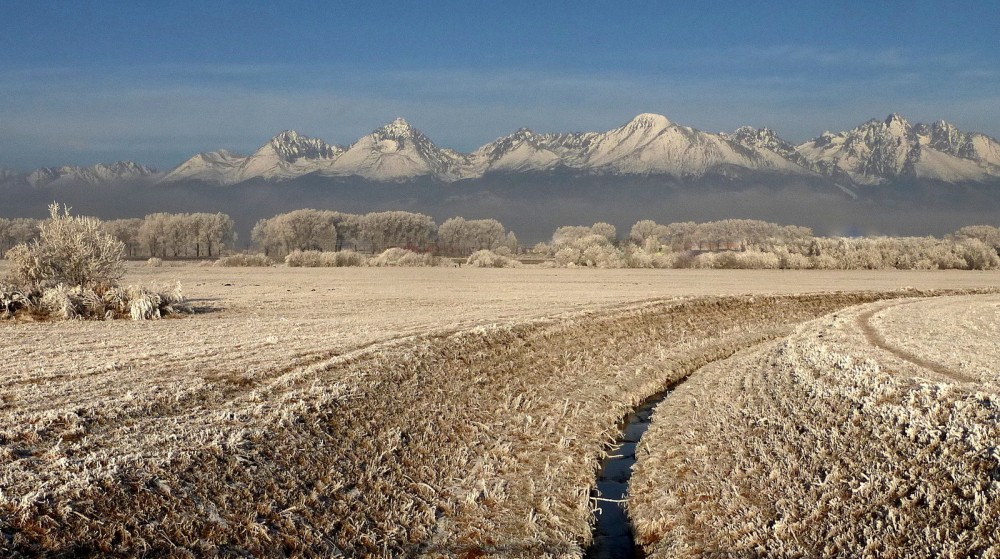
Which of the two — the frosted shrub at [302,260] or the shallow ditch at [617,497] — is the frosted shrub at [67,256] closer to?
the shallow ditch at [617,497]

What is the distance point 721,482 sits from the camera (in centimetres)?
1320

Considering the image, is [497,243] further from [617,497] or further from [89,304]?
[617,497]

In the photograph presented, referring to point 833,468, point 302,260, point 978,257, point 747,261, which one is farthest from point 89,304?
point 978,257

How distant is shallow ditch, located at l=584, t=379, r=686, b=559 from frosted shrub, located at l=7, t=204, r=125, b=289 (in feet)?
74.2

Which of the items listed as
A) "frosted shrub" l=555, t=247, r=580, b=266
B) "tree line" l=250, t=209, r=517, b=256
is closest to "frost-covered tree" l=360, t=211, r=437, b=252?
"tree line" l=250, t=209, r=517, b=256

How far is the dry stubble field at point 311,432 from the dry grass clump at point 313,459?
0.11 feet

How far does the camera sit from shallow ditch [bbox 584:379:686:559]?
40.1ft

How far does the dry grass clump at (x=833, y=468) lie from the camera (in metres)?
10.1

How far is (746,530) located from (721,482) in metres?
2.10

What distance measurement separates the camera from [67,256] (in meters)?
32.3

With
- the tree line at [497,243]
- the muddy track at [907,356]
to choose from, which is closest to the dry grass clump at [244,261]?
the tree line at [497,243]

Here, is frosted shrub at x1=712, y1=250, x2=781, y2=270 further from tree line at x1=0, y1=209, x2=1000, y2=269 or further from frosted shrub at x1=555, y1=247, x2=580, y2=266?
frosted shrub at x1=555, y1=247, x2=580, y2=266

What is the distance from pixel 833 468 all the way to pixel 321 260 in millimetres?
88897

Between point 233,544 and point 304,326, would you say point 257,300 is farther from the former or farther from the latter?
point 233,544
